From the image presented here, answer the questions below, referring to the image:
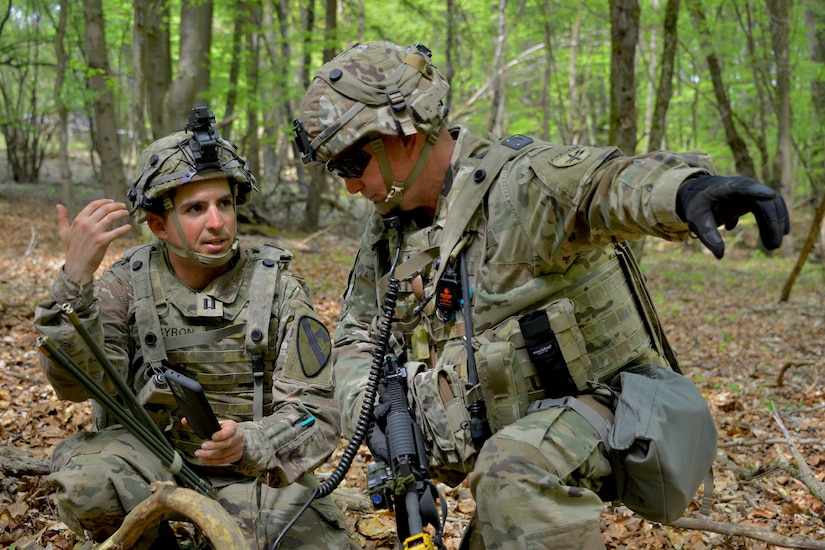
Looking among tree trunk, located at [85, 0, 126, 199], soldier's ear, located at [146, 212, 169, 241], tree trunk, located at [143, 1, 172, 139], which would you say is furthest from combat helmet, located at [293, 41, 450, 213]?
tree trunk, located at [143, 1, 172, 139]

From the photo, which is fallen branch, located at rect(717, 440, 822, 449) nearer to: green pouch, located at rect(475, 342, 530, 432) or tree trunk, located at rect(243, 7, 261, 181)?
green pouch, located at rect(475, 342, 530, 432)

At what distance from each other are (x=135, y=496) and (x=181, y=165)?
157cm

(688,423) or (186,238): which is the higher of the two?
(186,238)

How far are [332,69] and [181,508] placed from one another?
184cm

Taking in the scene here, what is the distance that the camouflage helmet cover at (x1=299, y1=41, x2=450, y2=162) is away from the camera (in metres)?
2.77

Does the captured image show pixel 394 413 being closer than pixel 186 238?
Yes

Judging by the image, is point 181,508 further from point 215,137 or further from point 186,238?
point 215,137

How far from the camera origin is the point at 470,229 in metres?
2.67

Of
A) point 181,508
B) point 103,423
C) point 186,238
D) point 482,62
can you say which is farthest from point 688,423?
point 482,62

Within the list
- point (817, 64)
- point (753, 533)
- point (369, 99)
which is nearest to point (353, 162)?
point (369, 99)

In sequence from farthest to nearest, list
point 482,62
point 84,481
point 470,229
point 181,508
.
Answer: point 482,62, point 84,481, point 470,229, point 181,508

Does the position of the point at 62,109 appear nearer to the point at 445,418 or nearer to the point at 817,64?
the point at 445,418

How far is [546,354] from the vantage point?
97.7 inches

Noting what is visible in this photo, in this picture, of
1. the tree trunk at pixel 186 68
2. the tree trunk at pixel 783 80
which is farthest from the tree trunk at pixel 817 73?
the tree trunk at pixel 186 68
